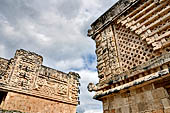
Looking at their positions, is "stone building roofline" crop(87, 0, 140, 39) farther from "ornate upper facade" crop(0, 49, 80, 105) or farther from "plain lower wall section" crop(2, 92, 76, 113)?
"plain lower wall section" crop(2, 92, 76, 113)

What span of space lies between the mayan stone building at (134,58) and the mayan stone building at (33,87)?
691cm

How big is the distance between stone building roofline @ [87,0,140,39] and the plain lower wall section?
22.2 ft

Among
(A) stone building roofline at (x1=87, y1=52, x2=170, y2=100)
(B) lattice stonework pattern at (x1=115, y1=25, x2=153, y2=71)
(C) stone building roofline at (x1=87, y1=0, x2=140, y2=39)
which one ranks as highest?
(C) stone building roofline at (x1=87, y1=0, x2=140, y2=39)

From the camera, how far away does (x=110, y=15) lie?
16.4ft

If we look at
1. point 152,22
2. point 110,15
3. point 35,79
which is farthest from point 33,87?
point 152,22

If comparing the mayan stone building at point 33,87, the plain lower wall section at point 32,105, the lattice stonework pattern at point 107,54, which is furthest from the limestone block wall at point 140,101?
the mayan stone building at point 33,87

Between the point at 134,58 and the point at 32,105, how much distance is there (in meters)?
8.19

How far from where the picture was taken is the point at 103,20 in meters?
5.23

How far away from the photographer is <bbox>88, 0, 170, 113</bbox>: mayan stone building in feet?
9.37

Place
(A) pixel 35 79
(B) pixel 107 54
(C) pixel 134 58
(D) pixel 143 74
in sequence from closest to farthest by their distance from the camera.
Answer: (D) pixel 143 74 < (C) pixel 134 58 < (B) pixel 107 54 < (A) pixel 35 79

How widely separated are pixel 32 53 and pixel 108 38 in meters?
8.08

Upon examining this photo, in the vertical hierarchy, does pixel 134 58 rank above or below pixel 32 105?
above

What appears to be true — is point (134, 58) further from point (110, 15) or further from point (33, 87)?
point (33, 87)

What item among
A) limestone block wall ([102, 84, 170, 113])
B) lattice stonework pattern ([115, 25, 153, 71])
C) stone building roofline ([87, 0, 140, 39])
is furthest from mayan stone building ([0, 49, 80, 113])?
lattice stonework pattern ([115, 25, 153, 71])
